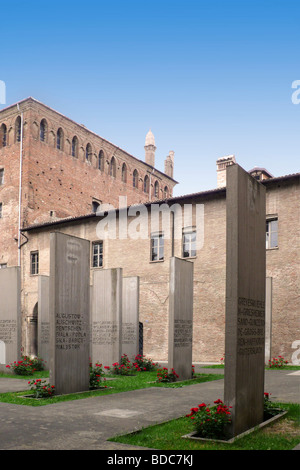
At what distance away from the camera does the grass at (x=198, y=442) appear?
616cm

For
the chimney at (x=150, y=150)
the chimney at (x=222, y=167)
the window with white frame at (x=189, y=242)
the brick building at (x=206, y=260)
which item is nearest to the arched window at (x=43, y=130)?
the brick building at (x=206, y=260)

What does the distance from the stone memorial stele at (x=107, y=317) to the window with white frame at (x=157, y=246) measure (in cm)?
852

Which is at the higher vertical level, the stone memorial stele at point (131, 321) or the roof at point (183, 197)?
the roof at point (183, 197)

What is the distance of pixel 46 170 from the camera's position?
1276 inches

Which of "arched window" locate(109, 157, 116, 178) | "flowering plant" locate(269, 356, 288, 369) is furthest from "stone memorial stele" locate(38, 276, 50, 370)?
"arched window" locate(109, 157, 116, 178)

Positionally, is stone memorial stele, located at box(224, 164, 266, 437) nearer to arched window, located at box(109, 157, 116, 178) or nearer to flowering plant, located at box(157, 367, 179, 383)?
flowering plant, located at box(157, 367, 179, 383)

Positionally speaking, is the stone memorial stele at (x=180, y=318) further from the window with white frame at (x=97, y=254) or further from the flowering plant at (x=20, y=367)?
the window with white frame at (x=97, y=254)

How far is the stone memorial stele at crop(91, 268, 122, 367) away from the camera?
16.6 meters

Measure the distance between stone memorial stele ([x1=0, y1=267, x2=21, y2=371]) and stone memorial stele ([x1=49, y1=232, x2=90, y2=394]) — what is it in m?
4.60

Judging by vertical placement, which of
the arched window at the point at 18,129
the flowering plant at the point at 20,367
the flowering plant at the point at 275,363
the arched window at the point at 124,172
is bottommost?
the flowering plant at the point at 275,363

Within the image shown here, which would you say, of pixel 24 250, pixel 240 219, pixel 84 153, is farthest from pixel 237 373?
pixel 84 153

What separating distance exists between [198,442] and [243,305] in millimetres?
1955

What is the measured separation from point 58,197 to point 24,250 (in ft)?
14.4
